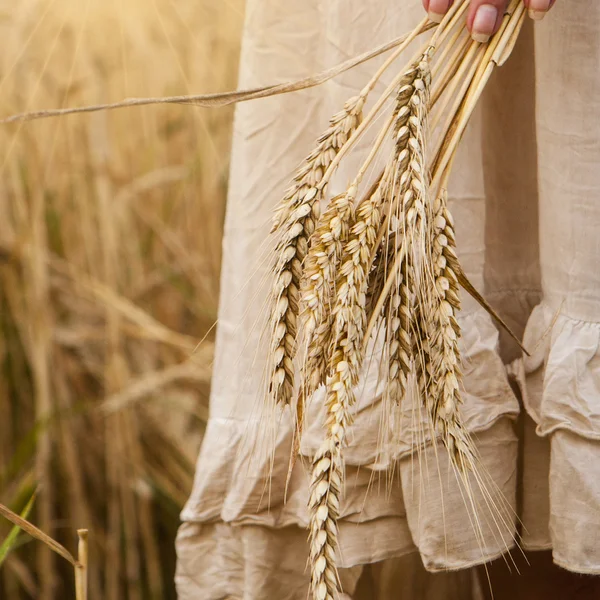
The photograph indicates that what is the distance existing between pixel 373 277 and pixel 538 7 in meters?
0.21

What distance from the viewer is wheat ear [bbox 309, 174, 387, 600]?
0.41m

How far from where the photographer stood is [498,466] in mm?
622

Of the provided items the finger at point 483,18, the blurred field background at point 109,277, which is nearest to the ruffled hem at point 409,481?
the finger at point 483,18

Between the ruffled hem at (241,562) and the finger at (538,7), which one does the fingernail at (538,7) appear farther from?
the ruffled hem at (241,562)

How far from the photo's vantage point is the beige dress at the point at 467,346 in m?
0.59

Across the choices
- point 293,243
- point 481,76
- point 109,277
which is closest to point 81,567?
point 293,243

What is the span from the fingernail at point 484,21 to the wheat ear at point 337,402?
154 millimetres

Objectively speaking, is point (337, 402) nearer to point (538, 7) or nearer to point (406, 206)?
point (406, 206)

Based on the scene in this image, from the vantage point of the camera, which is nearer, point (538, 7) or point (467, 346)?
point (538, 7)

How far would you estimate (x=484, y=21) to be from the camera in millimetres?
474

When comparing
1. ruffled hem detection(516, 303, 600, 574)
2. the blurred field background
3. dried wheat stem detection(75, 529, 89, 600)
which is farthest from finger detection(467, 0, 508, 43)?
the blurred field background

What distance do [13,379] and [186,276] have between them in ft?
1.08

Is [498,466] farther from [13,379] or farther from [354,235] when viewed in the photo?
[13,379]

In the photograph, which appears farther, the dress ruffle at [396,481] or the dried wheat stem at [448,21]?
the dress ruffle at [396,481]
